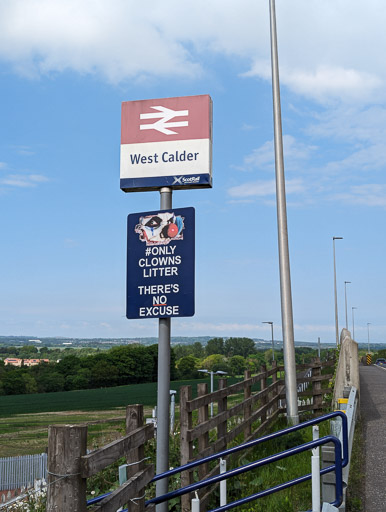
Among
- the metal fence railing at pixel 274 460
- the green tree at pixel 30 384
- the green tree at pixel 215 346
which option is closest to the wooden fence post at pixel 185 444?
the metal fence railing at pixel 274 460

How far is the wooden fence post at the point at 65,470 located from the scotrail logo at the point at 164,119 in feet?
10.9

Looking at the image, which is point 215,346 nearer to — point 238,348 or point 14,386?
point 238,348

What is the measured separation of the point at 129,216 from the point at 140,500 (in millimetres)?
2544

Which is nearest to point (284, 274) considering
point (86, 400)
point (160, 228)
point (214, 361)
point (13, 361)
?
point (160, 228)

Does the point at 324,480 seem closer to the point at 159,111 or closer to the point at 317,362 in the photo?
the point at 159,111

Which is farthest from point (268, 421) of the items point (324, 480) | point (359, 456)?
point (324, 480)

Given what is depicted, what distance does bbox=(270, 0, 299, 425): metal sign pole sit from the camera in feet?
38.8

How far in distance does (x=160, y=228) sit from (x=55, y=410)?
342 feet

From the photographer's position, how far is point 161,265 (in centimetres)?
543

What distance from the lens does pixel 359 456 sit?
9.58m

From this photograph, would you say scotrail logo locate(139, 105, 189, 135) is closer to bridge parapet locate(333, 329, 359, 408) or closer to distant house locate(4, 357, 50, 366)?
bridge parapet locate(333, 329, 359, 408)

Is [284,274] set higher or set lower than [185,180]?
lower

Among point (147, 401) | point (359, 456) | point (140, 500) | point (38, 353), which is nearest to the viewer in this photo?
point (140, 500)

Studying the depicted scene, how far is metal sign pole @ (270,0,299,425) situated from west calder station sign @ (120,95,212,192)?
22.5 ft
